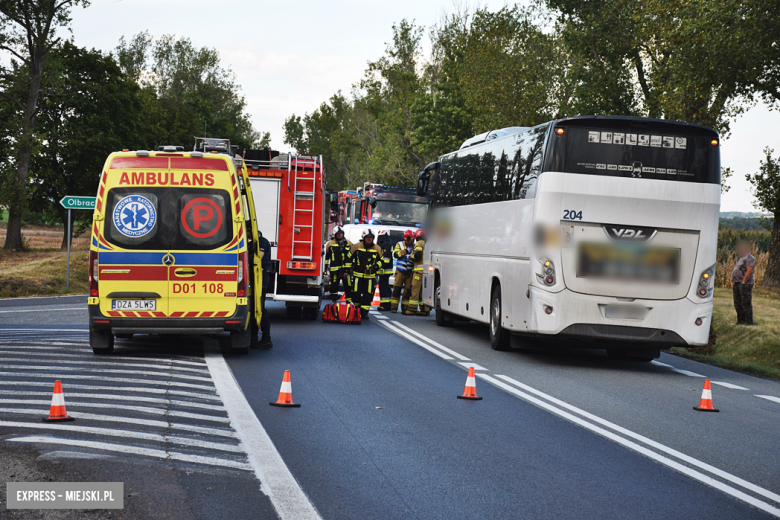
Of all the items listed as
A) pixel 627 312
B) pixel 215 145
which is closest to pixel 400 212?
pixel 215 145

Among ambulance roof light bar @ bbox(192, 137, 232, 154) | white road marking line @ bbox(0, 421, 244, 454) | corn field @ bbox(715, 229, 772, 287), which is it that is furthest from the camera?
corn field @ bbox(715, 229, 772, 287)

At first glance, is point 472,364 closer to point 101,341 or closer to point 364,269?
point 101,341

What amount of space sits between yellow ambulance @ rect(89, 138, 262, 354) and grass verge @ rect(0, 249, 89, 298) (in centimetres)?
1684

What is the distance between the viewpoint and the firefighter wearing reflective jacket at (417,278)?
23.0 meters

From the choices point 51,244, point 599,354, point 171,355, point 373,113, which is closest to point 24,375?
point 171,355

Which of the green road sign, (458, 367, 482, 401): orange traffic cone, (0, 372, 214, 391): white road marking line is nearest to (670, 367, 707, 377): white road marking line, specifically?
(458, 367, 482, 401): orange traffic cone

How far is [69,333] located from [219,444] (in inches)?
371

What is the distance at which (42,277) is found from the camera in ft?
98.9

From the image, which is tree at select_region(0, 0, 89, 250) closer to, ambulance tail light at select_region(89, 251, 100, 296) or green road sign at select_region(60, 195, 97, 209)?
green road sign at select_region(60, 195, 97, 209)

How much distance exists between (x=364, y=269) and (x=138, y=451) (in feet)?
43.9

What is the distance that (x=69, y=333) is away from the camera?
1570 centimetres

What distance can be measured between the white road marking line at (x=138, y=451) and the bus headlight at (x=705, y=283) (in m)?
8.77

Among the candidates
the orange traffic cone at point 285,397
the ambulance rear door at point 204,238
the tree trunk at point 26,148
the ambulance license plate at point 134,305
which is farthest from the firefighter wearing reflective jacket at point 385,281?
the tree trunk at point 26,148

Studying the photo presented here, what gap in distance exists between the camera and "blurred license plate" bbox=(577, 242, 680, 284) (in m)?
13.3
